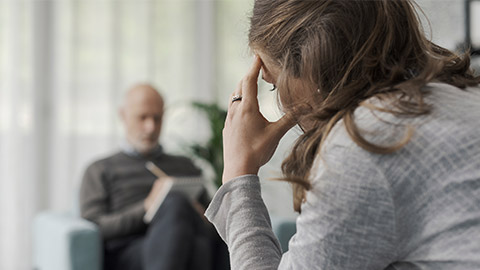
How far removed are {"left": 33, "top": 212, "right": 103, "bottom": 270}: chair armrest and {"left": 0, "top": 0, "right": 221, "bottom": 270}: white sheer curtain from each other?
807 millimetres

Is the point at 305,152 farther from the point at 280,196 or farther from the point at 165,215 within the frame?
the point at 280,196

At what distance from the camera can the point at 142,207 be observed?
112 inches

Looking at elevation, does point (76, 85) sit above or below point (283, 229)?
above

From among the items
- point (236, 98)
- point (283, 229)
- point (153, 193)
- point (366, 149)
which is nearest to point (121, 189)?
point (153, 193)

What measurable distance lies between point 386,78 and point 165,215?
6.90 ft

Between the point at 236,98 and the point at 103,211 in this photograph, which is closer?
the point at 236,98

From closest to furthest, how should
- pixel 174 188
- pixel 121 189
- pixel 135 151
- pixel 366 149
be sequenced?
pixel 366 149, pixel 174 188, pixel 121 189, pixel 135 151

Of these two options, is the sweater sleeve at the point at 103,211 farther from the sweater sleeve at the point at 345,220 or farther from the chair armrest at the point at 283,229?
the sweater sleeve at the point at 345,220

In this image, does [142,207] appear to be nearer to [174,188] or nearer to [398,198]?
[174,188]

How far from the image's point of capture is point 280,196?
3914 mm

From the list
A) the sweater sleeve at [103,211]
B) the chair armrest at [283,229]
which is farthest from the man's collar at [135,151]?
the chair armrest at [283,229]

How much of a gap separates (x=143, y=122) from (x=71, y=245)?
37.3 inches

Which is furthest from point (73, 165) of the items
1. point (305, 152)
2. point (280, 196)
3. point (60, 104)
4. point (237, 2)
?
point (305, 152)

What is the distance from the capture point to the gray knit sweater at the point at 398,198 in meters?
0.66
